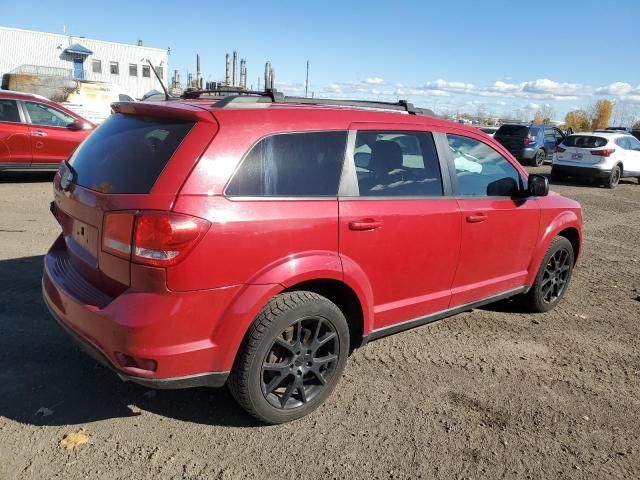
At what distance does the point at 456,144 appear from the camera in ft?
12.8

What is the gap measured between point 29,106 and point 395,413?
983 cm

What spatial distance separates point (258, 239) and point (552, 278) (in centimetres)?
338

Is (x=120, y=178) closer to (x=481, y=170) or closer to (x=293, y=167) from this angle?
(x=293, y=167)

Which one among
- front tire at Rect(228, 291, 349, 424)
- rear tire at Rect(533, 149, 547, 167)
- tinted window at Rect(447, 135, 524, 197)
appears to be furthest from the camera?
rear tire at Rect(533, 149, 547, 167)

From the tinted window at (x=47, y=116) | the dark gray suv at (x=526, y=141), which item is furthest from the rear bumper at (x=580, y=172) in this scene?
the tinted window at (x=47, y=116)

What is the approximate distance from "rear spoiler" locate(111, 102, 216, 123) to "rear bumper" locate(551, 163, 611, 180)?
1475 cm

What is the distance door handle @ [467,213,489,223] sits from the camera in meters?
3.77

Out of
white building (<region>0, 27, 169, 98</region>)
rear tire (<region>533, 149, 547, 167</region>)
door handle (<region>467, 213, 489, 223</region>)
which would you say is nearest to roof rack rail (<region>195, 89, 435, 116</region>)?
door handle (<region>467, 213, 489, 223</region>)

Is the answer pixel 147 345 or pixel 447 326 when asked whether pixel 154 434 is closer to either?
pixel 147 345

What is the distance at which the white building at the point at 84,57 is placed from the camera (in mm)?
45875

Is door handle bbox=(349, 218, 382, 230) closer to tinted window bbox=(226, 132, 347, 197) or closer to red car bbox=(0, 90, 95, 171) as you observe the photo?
tinted window bbox=(226, 132, 347, 197)

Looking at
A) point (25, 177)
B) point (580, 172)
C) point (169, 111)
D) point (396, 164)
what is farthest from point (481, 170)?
point (580, 172)

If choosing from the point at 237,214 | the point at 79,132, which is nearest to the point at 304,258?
the point at 237,214

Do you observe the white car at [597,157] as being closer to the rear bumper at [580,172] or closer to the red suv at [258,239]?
the rear bumper at [580,172]
